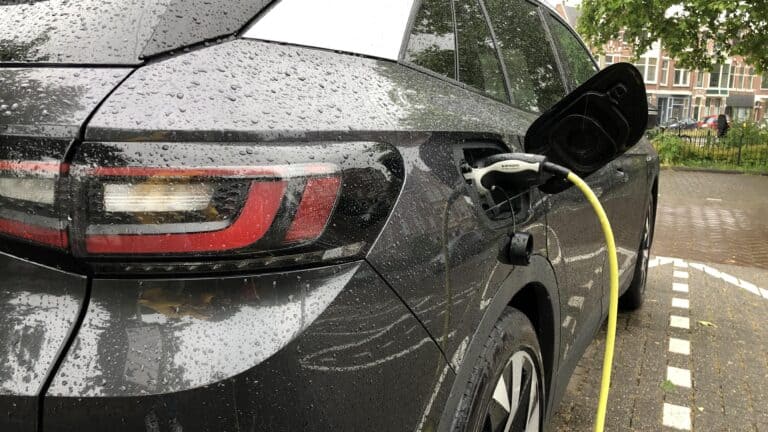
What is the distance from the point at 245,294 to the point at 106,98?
0.40 meters

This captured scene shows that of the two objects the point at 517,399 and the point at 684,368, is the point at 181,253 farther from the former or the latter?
the point at 684,368

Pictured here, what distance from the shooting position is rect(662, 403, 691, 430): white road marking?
2.94 m

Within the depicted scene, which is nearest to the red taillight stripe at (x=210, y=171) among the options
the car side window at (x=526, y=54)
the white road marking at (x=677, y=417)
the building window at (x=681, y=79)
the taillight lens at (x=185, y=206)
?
the taillight lens at (x=185, y=206)

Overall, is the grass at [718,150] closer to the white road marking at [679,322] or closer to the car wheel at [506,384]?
the white road marking at [679,322]

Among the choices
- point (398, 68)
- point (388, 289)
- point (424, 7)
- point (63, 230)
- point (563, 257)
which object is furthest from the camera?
point (563, 257)

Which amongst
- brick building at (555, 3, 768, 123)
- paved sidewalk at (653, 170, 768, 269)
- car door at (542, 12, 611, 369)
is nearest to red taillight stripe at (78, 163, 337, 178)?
car door at (542, 12, 611, 369)

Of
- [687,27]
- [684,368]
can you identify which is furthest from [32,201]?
[687,27]

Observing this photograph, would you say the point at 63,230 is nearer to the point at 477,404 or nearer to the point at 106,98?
the point at 106,98

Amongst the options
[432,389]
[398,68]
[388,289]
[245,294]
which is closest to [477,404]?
[432,389]

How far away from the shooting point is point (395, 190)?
1.15 meters

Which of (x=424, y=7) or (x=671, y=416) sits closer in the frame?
(x=424, y=7)

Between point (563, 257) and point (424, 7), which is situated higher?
point (424, 7)

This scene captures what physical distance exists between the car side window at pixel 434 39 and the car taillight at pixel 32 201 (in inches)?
32.5

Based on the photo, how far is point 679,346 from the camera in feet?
13.1
